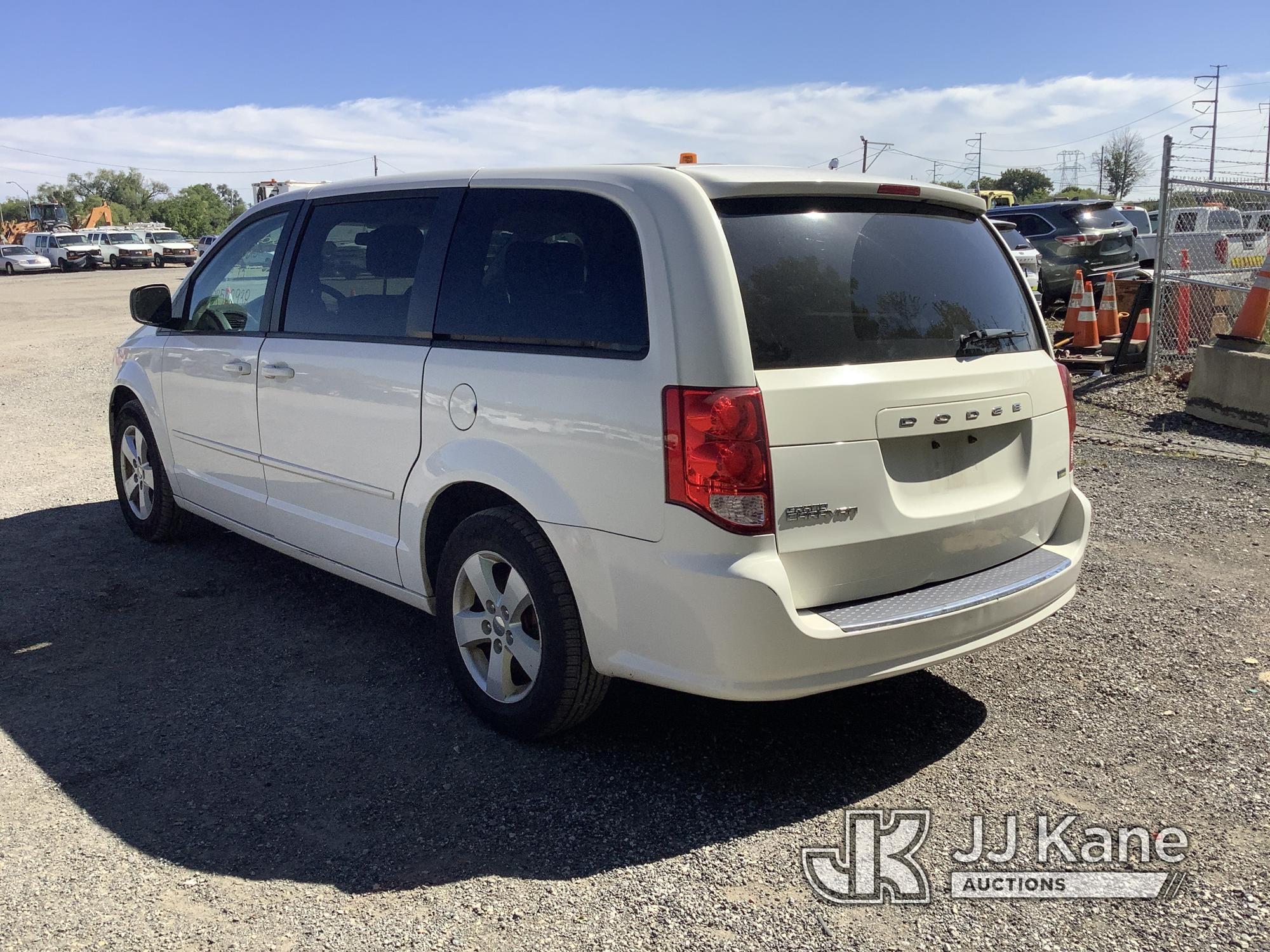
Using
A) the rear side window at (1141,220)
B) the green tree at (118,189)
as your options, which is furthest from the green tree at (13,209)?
the rear side window at (1141,220)

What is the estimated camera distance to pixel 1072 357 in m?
11.7

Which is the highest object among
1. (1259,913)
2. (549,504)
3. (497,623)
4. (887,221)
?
(887,221)

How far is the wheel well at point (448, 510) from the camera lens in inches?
150

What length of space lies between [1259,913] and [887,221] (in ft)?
7.26

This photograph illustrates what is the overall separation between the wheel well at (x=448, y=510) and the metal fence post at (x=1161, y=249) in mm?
8950

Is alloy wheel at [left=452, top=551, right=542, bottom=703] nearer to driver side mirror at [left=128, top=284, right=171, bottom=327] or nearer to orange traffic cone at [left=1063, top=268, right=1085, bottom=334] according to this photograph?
driver side mirror at [left=128, top=284, right=171, bottom=327]

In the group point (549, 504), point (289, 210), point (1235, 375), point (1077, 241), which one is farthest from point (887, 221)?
point (1077, 241)

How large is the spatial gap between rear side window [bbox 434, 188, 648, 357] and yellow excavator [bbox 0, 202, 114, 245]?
74.2 metres

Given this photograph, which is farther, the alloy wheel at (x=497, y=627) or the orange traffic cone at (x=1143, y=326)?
the orange traffic cone at (x=1143, y=326)

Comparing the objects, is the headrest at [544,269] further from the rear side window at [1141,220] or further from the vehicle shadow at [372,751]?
the rear side window at [1141,220]

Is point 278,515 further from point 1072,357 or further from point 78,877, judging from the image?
point 1072,357

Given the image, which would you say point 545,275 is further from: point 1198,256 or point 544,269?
point 1198,256

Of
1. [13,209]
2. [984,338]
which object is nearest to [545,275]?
[984,338]

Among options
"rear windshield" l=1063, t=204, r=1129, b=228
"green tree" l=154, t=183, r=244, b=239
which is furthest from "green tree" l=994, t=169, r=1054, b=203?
"rear windshield" l=1063, t=204, r=1129, b=228
